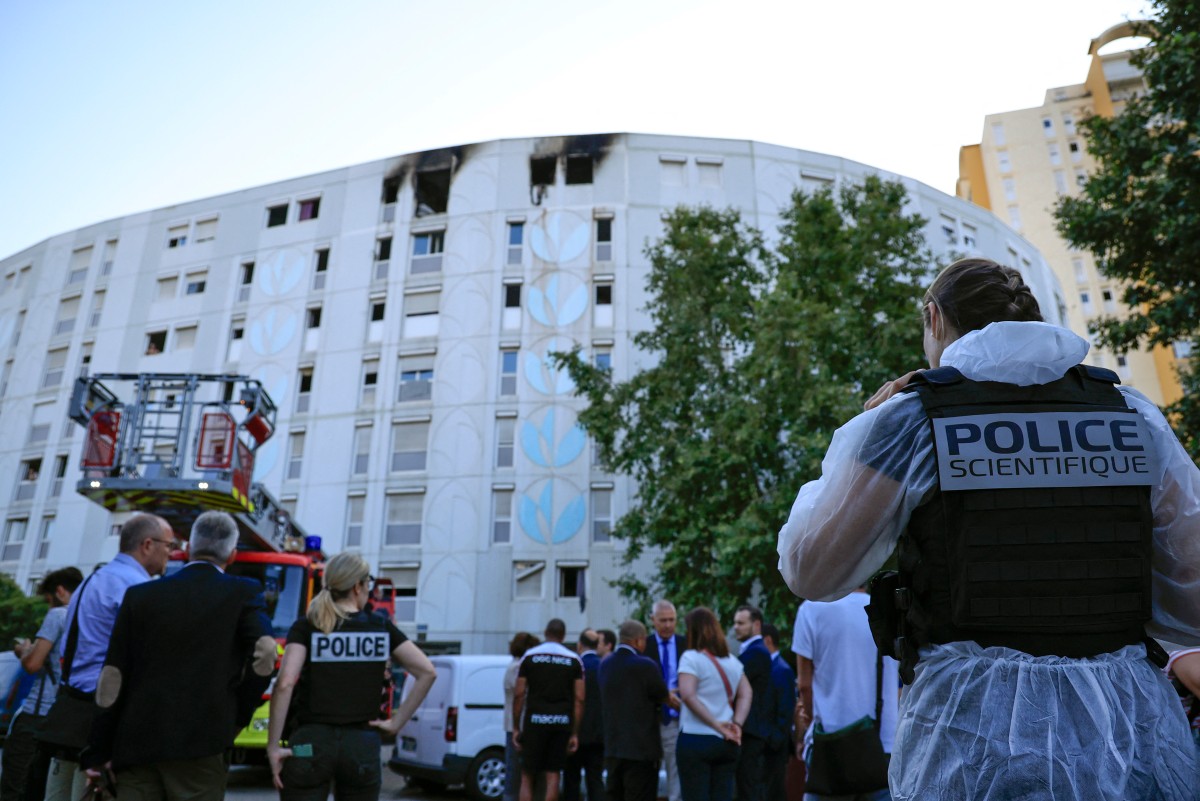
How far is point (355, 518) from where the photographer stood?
103 ft

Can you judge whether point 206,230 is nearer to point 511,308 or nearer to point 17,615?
point 511,308

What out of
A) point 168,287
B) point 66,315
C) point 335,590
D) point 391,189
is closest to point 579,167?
point 391,189

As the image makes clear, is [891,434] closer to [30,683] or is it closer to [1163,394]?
[30,683]

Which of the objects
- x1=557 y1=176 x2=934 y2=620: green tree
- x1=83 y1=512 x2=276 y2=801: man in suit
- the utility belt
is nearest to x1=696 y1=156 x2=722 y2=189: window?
x1=557 y1=176 x2=934 y2=620: green tree

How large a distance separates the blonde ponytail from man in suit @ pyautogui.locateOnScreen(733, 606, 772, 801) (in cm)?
373

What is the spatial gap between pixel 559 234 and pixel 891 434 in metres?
32.5

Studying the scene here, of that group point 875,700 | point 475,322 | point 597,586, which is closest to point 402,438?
point 475,322

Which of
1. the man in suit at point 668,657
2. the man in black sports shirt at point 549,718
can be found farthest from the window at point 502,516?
the man in black sports shirt at point 549,718

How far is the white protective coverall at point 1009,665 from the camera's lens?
5.30ft

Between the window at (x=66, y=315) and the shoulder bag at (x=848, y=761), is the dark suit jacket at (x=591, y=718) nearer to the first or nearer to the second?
the shoulder bag at (x=848, y=761)

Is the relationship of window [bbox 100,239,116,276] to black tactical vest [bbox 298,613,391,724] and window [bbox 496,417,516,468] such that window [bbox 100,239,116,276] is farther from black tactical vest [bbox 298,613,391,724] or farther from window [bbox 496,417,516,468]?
black tactical vest [bbox 298,613,391,724]

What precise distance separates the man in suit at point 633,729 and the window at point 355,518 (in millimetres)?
25511

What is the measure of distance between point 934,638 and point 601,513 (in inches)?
1136

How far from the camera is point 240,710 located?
12.8ft
